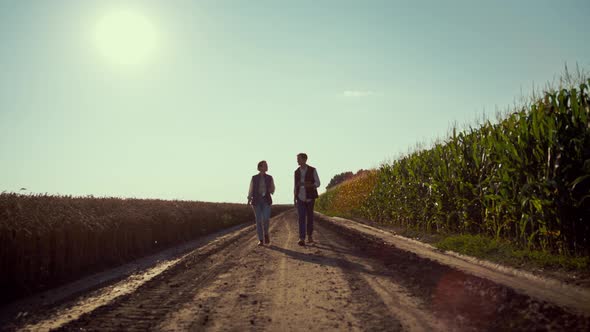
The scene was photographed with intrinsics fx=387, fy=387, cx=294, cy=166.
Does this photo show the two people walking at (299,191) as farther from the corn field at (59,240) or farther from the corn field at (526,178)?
the corn field at (526,178)

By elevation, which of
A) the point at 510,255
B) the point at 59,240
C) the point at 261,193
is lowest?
the point at 510,255

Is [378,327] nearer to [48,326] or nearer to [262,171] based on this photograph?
[48,326]

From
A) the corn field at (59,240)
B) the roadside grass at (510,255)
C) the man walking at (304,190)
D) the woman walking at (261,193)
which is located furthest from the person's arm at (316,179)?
the corn field at (59,240)

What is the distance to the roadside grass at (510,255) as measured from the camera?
5823 millimetres

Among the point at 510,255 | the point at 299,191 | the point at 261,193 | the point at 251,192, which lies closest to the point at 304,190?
the point at 299,191

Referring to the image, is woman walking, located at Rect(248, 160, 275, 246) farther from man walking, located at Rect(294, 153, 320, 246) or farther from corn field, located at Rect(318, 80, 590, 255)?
corn field, located at Rect(318, 80, 590, 255)

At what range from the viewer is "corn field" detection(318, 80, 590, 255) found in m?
6.36

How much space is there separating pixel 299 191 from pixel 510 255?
5.26 metres

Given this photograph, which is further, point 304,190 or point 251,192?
point 251,192

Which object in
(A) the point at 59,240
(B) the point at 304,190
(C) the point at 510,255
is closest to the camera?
(C) the point at 510,255

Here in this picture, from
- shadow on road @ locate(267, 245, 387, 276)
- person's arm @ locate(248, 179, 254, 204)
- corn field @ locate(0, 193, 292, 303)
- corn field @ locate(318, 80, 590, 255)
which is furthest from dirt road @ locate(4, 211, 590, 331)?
person's arm @ locate(248, 179, 254, 204)

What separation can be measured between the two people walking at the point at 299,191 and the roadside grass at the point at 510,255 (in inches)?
134

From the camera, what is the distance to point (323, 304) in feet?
14.8

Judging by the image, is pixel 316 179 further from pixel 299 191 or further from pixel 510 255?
pixel 510 255
